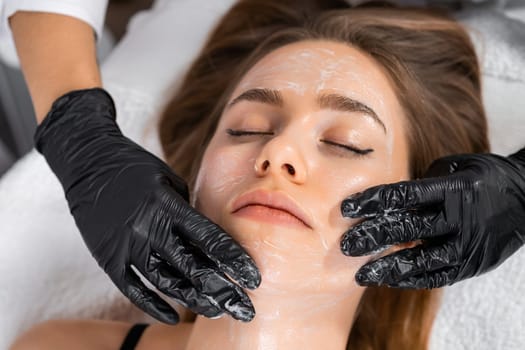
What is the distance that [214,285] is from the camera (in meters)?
1.01

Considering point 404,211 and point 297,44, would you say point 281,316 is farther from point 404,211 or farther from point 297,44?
point 297,44

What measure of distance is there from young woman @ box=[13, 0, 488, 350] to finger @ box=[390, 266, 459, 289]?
0.08 m

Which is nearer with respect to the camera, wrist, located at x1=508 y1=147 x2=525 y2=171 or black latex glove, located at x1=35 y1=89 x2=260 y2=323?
black latex glove, located at x1=35 y1=89 x2=260 y2=323

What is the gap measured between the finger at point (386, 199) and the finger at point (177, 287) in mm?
256

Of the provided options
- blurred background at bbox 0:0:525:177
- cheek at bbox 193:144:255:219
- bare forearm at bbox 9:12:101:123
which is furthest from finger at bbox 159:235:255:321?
blurred background at bbox 0:0:525:177

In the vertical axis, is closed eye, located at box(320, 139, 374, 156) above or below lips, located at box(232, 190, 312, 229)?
above

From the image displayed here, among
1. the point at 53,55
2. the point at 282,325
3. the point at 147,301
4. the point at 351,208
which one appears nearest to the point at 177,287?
the point at 147,301

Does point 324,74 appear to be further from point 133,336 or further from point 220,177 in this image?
point 133,336

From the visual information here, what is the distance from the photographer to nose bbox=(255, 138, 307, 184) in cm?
105

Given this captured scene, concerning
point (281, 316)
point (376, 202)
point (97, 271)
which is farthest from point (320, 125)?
point (97, 271)

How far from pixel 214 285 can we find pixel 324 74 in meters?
0.43

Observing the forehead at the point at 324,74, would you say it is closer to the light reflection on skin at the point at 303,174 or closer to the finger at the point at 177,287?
the light reflection on skin at the point at 303,174

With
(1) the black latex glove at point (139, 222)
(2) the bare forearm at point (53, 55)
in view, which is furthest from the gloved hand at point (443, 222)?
A: (2) the bare forearm at point (53, 55)

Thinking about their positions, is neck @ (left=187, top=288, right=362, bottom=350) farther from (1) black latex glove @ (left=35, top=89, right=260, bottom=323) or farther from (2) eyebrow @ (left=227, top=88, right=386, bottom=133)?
(2) eyebrow @ (left=227, top=88, right=386, bottom=133)
